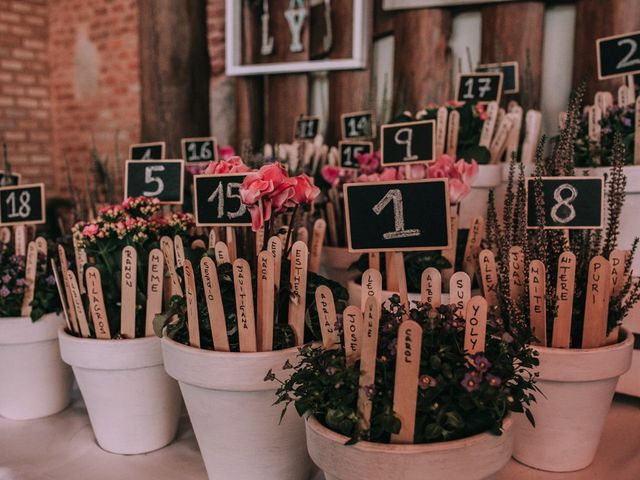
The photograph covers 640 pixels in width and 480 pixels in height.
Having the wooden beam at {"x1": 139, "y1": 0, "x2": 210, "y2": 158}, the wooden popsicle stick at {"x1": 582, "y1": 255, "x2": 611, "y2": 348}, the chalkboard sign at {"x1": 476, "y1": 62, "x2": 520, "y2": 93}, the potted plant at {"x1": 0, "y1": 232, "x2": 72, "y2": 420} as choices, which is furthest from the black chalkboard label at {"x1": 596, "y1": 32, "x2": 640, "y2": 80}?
the wooden beam at {"x1": 139, "y1": 0, "x2": 210, "y2": 158}

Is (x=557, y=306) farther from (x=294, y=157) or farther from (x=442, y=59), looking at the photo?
(x=442, y=59)

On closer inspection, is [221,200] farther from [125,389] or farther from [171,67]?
[171,67]

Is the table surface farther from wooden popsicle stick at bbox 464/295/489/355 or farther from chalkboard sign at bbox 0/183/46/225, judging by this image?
chalkboard sign at bbox 0/183/46/225

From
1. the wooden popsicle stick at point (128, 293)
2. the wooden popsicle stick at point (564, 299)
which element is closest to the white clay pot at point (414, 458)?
the wooden popsicle stick at point (564, 299)

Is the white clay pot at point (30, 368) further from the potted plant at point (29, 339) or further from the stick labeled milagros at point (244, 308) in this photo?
the stick labeled milagros at point (244, 308)

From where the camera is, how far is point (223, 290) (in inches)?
48.8

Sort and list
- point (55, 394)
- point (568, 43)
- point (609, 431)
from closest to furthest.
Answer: point (609, 431), point (55, 394), point (568, 43)

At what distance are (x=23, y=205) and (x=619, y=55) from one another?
1.70 metres

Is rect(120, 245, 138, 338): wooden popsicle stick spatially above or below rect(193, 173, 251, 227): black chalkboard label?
below

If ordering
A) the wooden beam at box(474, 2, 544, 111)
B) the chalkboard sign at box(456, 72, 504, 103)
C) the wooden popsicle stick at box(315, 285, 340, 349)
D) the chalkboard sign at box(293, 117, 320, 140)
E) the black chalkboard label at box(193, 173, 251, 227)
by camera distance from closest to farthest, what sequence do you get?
the wooden popsicle stick at box(315, 285, 340, 349) → the black chalkboard label at box(193, 173, 251, 227) → the chalkboard sign at box(456, 72, 504, 103) → the wooden beam at box(474, 2, 544, 111) → the chalkboard sign at box(293, 117, 320, 140)

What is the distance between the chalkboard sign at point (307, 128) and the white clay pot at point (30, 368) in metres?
1.42

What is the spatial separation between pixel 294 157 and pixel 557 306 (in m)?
1.46

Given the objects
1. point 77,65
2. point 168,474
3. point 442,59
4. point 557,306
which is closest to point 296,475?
point 168,474

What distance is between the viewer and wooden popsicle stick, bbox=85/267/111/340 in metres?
1.32
